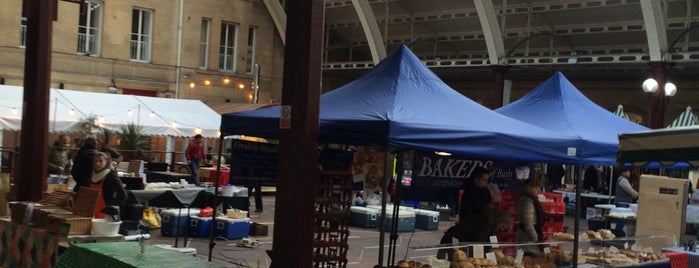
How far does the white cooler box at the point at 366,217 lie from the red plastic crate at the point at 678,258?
24.2ft

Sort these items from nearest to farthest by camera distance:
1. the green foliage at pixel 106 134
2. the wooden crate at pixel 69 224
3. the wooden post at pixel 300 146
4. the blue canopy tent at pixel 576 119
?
the wooden post at pixel 300 146, the wooden crate at pixel 69 224, the blue canopy tent at pixel 576 119, the green foliage at pixel 106 134

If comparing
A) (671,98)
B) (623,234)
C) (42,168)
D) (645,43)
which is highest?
(645,43)

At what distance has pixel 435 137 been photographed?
21.3 ft

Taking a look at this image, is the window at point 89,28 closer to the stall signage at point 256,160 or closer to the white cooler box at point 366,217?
the white cooler box at point 366,217

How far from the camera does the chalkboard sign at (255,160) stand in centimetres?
848

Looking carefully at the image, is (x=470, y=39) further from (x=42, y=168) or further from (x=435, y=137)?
(x=435, y=137)

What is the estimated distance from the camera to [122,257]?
539 centimetres

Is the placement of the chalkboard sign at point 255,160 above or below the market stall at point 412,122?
below

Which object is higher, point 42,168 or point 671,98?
point 671,98

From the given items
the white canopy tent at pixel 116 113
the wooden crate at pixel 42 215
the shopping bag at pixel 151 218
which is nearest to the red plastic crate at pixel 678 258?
the wooden crate at pixel 42 215

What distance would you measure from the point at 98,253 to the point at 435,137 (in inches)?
115

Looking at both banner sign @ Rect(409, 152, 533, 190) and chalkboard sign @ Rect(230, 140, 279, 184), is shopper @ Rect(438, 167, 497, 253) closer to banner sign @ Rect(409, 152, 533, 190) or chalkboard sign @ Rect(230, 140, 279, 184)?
banner sign @ Rect(409, 152, 533, 190)

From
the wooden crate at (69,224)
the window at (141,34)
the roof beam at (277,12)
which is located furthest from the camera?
the roof beam at (277,12)

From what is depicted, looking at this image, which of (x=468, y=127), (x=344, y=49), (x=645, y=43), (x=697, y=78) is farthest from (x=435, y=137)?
(x=344, y=49)
